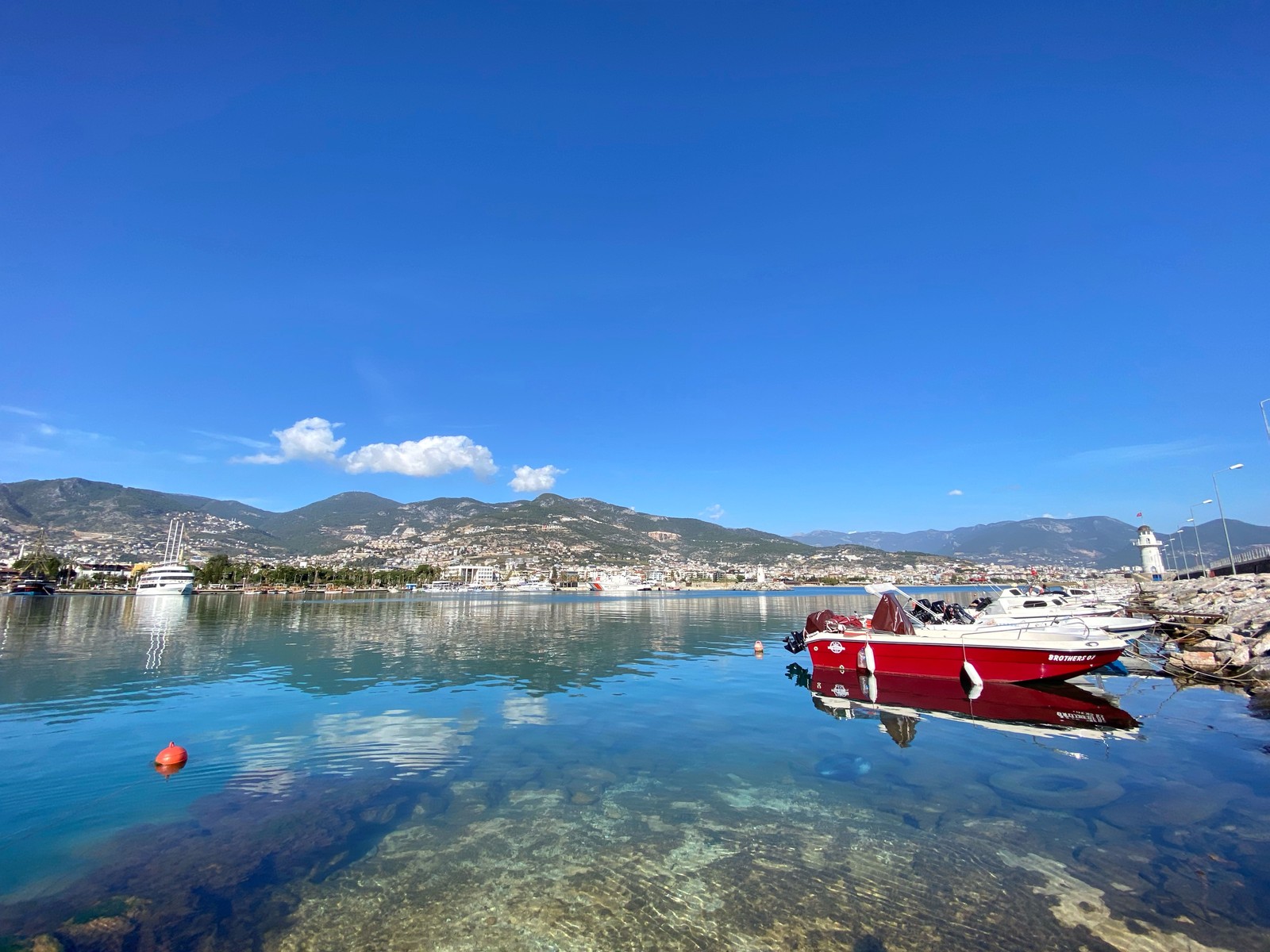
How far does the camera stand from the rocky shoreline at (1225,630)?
25.2 metres

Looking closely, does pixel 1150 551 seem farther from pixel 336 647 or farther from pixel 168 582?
pixel 168 582

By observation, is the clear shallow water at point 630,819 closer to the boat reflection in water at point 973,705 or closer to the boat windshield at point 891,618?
the boat reflection in water at point 973,705

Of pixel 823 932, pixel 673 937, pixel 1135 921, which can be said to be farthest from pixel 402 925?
pixel 1135 921

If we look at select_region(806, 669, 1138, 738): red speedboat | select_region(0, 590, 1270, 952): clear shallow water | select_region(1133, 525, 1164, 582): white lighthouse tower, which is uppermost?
select_region(1133, 525, 1164, 582): white lighthouse tower

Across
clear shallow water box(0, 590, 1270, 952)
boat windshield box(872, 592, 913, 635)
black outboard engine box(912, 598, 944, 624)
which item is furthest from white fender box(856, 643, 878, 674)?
black outboard engine box(912, 598, 944, 624)

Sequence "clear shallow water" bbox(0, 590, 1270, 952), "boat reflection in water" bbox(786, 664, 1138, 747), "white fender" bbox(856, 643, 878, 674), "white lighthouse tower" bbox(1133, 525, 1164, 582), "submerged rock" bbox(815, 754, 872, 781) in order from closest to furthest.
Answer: "clear shallow water" bbox(0, 590, 1270, 952)
"submerged rock" bbox(815, 754, 872, 781)
"boat reflection in water" bbox(786, 664, 1138, 747)
"white fender" bbox(856, 643, 878, 674)
"white lighthouse tower" bbox(1133, 525, 1164, 582)

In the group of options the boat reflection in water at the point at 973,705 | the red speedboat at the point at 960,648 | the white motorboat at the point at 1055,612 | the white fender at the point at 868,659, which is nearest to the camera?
the boat reflection in water at the point at 973,705

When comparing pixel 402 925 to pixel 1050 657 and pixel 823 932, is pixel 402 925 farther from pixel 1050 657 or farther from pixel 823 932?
pixel 1050 657

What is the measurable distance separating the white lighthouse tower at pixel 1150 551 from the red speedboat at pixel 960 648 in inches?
3829

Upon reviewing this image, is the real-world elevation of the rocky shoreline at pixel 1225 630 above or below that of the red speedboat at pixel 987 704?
above

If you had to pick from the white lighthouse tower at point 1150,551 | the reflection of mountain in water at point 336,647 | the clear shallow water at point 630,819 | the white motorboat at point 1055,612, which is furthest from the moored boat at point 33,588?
the white lighthouse tower at point 1150,551

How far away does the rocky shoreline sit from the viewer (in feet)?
82.5

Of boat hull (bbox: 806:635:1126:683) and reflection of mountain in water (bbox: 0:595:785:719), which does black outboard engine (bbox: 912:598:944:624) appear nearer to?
boat hull (bbox: 806:635:1126:683)

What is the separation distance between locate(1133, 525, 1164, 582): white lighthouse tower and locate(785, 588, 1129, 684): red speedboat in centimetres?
9726
